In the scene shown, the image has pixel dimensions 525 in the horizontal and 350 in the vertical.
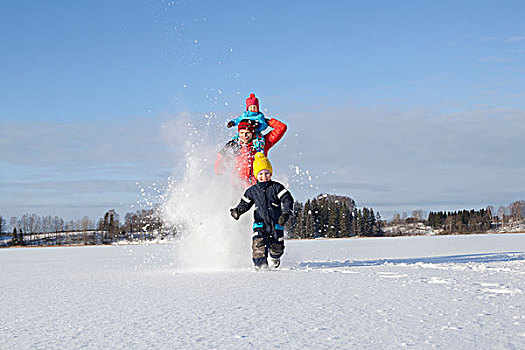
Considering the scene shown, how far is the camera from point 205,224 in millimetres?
8375

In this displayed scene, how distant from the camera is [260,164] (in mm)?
7656

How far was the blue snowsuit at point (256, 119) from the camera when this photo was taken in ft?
A: 27.4

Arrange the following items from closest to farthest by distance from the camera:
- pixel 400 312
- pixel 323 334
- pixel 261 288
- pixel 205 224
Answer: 1. pixel 323 334
2. pixel 400 312
3. pixel 261 288
4. pixel 205 224

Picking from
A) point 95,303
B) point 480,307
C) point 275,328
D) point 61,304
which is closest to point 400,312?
point 480,307

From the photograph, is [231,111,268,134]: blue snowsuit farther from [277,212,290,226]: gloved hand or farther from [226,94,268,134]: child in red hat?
[277,212,290,226]: gloved hand

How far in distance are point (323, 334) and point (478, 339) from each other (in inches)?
36.8

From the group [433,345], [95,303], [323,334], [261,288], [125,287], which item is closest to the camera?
[433,345]

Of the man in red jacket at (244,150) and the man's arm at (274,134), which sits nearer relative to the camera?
the man in red jacket at (244,150)

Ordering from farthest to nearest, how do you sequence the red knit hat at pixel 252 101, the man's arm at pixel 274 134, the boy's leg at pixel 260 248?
the red knit hat at pixel 252 101, the man's arm at pixel 274 134, the boy's leg at pixel 260 248

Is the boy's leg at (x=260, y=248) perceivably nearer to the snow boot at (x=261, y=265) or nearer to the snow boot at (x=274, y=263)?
the snow boot at (x=261, y=265)

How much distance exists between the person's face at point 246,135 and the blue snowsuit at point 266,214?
1060 mm

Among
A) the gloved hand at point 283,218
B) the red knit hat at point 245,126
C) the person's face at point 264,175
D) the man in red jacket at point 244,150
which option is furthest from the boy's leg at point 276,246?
the red knit hat at point 245,126

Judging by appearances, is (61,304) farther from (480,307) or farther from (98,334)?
(480,307)

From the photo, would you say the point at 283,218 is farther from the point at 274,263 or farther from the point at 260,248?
the point at 274,263
